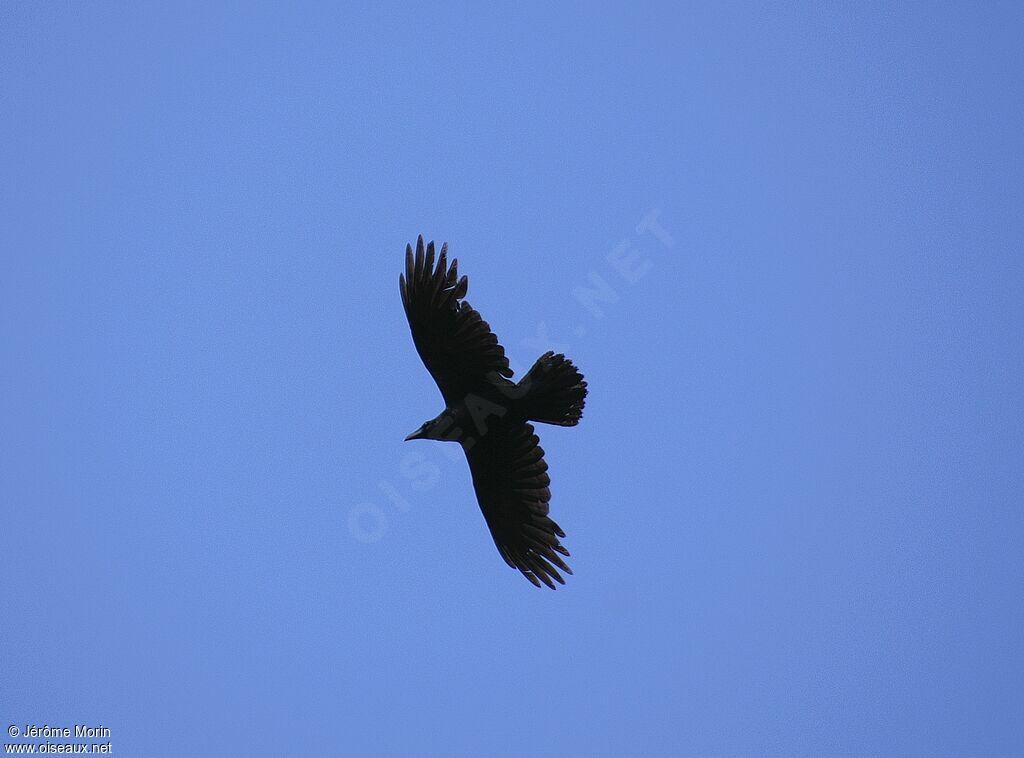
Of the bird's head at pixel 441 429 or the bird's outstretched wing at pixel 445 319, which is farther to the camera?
the bird's head at pixel 441 429

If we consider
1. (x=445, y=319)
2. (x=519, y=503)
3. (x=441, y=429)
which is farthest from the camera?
(x=519, y=503)

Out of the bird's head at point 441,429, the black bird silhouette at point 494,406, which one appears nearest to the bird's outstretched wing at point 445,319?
the black bird silhouette at point 494,406

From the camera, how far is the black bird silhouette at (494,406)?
1118 cm

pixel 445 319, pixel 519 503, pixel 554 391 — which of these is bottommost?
pixel 519 503

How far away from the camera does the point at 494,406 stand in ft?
38.2

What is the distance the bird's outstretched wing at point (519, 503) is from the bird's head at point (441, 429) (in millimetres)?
282

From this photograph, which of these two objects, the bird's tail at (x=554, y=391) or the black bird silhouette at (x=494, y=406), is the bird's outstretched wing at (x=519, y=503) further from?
the bird's tail at (x=554, y=391)

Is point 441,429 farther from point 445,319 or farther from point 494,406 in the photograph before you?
point 445,319

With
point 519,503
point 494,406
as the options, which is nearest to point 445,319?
point 494,406

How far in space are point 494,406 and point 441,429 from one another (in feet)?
2.15

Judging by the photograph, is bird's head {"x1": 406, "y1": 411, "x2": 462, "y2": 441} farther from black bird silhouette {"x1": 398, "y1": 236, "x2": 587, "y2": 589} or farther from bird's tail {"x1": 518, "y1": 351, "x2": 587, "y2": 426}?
bird's tail {"x1": 518, "y1": 351, "x2": 587, "y2": 426}

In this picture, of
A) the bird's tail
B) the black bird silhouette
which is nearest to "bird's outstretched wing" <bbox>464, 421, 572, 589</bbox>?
the black bird silhouette

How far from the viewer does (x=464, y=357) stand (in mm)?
11414

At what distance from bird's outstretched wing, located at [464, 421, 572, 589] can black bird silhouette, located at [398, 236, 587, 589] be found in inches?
0.5
